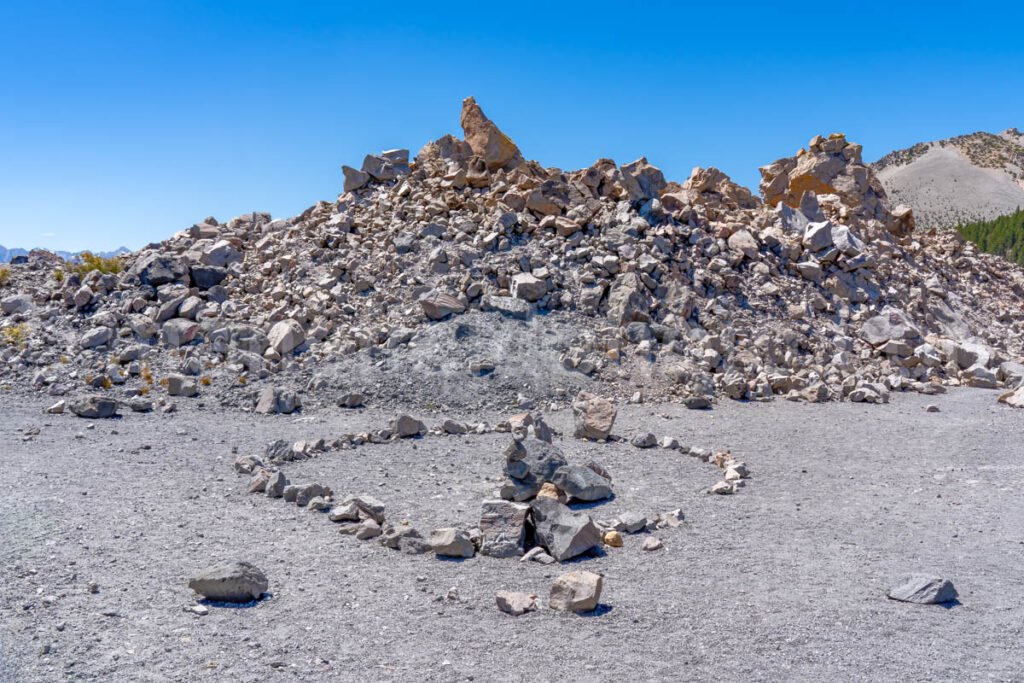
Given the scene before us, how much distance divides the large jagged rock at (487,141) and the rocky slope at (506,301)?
0.19ft

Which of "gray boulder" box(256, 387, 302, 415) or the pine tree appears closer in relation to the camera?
"gray boulder" box(256, 387, 302, 415)

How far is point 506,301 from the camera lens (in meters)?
15.8

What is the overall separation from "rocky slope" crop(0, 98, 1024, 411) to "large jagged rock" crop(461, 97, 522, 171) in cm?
6

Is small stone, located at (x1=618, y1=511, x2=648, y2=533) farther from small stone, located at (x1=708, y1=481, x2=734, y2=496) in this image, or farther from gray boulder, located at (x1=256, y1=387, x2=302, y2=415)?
gray boulder, located at (x1=256, y1=387, x2=302, y2=415)

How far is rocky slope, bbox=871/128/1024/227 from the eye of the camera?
269 feet

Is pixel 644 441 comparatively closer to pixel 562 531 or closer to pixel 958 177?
pixel 562 531

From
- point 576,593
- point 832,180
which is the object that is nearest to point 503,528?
point 576,593

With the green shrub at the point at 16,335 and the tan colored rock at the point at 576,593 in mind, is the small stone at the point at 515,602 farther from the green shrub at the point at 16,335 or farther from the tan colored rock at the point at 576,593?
the green shrub at the point at 16,335

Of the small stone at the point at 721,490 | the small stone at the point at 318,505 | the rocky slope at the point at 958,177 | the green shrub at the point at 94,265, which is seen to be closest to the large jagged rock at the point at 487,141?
the green shrub at the point at 94,265

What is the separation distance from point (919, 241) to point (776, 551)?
19.6m

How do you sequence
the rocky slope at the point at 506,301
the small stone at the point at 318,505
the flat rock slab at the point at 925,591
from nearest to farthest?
1. the flat rock slab at the point at 925,591
2. the small stone at the point at 318,505
3. the rocky slope at the point at 506,301

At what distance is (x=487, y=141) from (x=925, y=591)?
15472mm

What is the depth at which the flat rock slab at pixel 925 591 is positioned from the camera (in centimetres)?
594

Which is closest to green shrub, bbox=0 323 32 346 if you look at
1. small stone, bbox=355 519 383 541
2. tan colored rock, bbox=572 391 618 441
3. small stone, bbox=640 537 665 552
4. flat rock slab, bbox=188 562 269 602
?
tan colored rock, bbox=572 391 618 441
